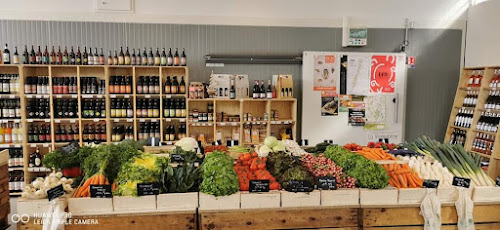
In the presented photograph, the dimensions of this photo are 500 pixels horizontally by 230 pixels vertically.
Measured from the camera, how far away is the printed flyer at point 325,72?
629 centimetres

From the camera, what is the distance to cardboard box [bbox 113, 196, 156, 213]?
2492mm

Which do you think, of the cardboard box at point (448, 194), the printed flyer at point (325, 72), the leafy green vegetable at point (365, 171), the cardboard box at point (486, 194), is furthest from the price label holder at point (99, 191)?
the printed flyer at point (325, 72)

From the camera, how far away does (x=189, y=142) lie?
384 cm

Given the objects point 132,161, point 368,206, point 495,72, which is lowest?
point 368,206

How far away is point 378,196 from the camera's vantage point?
270cm

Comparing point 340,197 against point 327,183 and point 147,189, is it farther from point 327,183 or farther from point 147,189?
point 147,189

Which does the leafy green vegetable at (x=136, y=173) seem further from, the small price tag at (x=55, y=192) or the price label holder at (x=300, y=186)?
the price label holder at (x=300, y=186)

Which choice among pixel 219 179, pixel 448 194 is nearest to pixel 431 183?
pixel 448 194

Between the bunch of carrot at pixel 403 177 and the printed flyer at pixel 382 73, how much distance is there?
3659 millimetres

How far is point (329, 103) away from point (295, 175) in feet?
12.8

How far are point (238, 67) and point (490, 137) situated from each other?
443 cm

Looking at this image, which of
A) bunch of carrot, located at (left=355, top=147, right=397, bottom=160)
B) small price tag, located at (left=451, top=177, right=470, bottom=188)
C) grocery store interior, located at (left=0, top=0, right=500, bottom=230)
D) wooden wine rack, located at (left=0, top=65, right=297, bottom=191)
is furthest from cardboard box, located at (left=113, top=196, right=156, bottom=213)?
wooden wine rack, located at (left=0, top=65, right=297, bottom=191)

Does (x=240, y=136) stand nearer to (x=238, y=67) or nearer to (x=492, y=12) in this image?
(x=238, y=67)

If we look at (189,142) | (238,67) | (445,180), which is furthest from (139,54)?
(445,180)
